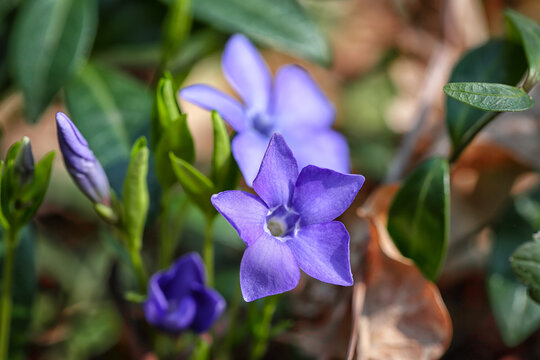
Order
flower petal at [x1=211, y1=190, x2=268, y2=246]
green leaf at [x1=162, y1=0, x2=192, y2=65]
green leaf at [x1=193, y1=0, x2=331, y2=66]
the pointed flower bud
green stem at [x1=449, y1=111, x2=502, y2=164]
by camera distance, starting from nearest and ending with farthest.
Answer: flower petal at [x1=211, y1=190, x2=268, y2=246], the pointed flower bud, green stem at [x1=449, y1=111, x2=502, y2=164], green leaf at [x1=162, y1=0, x2=192, y2=65], green leaf at [x1=193, y1=0, x2=331, y2=66]

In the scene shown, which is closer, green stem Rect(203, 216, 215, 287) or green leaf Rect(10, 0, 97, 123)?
green stem Rect(203, 216, 215, 287)

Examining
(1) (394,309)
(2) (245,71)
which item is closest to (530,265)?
(1) (394,309)

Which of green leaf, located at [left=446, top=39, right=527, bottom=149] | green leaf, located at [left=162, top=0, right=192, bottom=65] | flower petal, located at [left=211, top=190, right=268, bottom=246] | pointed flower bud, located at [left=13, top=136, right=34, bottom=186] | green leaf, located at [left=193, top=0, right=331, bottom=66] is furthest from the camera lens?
green leaf, located at [left=193, top=0, right=331, bottom=66]

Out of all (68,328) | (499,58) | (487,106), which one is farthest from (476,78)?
(68,328)

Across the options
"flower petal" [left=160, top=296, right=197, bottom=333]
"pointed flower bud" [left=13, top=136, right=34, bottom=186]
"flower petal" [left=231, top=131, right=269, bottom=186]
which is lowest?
"flower petal" [left=160, top=296, right=197, bottom=333]

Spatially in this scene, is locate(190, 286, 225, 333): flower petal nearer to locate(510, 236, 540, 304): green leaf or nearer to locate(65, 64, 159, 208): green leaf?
locate(65, 64, 159, 208): green leaf

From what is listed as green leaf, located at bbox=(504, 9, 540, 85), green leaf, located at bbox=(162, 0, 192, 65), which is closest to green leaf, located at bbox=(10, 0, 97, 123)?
green leaf, located at bbox=(162, 0, 192, 65)
